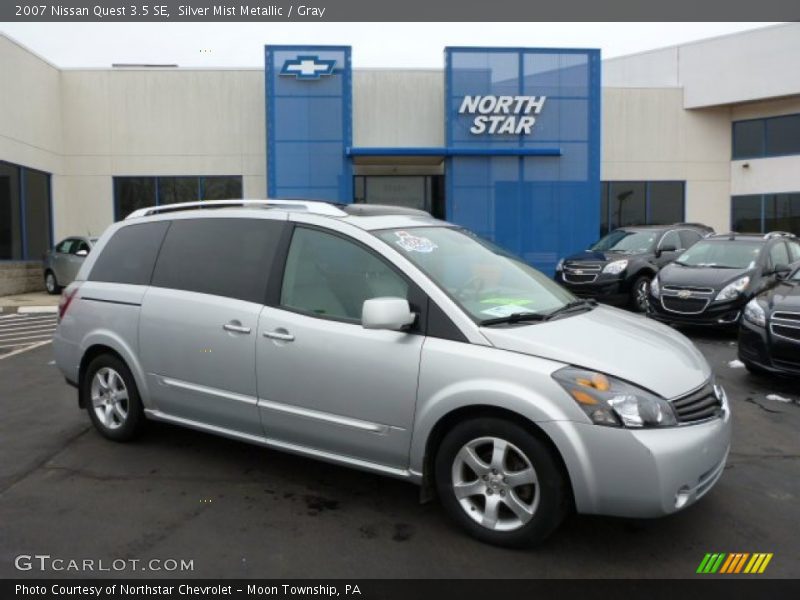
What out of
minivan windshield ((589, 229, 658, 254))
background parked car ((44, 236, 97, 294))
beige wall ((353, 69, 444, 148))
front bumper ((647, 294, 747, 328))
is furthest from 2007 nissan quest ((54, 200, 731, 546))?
beige wall ((353, 69, 444, 148))

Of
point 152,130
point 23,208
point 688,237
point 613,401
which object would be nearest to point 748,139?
point 688,237

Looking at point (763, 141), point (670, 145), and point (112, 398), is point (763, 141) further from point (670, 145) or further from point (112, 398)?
point (112, 398)

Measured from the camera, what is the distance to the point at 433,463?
363 centimetres

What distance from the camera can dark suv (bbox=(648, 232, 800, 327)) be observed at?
983 cm

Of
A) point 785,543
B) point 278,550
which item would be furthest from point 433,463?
point 785,543

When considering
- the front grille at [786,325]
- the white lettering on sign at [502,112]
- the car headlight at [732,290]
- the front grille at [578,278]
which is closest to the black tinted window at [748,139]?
the white lettering on sign at [502,112]

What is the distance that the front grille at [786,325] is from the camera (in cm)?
635

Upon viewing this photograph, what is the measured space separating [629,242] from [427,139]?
8918mm

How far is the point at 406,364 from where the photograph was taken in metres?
3.62

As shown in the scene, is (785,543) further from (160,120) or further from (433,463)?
(160,120)

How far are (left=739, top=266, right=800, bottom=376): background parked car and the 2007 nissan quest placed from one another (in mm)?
2853

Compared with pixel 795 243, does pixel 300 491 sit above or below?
below

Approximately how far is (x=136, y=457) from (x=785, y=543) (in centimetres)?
407

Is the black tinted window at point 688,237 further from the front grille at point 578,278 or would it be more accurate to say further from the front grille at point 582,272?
the front grille at point 578,278
